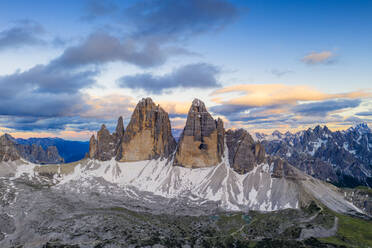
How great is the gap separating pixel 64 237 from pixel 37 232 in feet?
73.5

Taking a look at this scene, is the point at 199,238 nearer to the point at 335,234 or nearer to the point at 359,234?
the point at 335,234

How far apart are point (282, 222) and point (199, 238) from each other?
6743 centimetres

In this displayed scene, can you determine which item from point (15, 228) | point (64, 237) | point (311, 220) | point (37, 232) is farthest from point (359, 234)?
point (15, 228)

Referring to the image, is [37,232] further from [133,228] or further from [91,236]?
[133,228]

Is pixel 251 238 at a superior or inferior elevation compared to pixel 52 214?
inferior

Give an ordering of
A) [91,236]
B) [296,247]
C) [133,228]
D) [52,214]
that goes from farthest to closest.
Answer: [52,214], [133,228], [91,236], [296,247]

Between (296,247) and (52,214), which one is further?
(52,214)

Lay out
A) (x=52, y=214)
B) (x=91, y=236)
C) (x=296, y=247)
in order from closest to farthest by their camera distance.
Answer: (x=296, y=247)
(x=91, y=236)
(x=52, y=214)

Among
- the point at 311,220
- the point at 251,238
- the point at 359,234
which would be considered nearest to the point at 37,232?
the point at 251,238

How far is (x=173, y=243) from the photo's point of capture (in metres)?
163

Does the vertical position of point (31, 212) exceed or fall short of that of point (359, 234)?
it exceeds it

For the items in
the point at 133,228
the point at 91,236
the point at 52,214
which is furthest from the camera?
the point at 52,214

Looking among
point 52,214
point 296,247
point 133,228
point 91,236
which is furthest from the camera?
point 52,214

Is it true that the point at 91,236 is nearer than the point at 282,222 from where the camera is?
Yes
